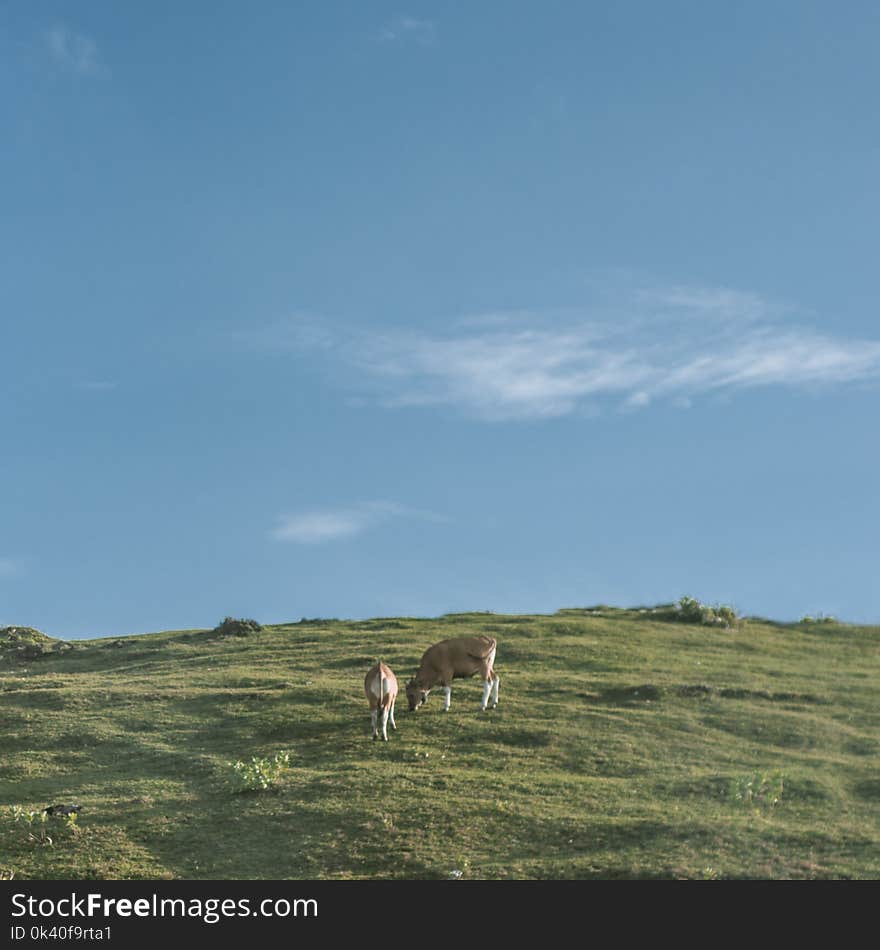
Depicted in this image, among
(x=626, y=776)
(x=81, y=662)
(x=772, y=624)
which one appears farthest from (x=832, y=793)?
(x=81, y=662)

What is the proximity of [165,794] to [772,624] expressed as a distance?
88.1 feet

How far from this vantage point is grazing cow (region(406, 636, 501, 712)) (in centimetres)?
2869

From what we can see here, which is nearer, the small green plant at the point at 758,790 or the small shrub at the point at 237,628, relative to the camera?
the small green plant at the point at 758,790

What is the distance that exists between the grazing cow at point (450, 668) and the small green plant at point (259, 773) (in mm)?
5188

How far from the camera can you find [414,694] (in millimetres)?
28609

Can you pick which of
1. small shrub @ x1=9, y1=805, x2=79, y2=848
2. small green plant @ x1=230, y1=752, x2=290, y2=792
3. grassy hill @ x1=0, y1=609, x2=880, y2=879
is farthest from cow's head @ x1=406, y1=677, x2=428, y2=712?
small shrub @ x1=9, y1=805, x2=79, y2=848

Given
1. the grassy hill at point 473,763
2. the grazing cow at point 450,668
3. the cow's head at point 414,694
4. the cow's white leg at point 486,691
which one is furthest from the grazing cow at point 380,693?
the cow's white leg at point 486,691

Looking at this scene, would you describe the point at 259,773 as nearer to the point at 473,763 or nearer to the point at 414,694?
the point at 473,763

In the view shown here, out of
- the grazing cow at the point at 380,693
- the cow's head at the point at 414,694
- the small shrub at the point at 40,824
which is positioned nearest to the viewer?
the small shrub at the point at 40,824

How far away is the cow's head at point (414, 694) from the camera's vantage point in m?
28.6

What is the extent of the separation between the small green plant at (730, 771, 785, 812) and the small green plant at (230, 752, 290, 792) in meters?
9.61

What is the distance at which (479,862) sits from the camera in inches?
731

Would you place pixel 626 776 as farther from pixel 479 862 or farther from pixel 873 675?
pixel 873 675

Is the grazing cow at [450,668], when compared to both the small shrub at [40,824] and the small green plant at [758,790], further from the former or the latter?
the small shrub at [40,824]
